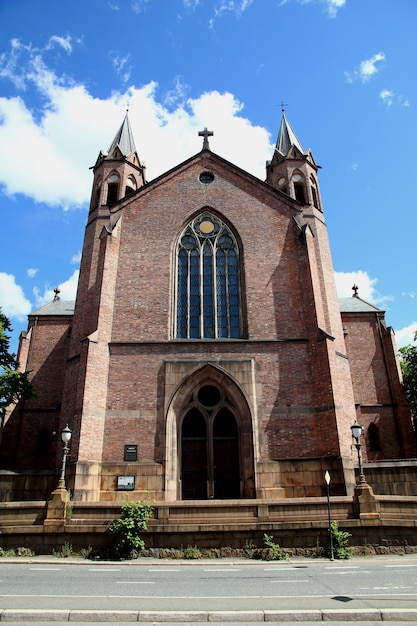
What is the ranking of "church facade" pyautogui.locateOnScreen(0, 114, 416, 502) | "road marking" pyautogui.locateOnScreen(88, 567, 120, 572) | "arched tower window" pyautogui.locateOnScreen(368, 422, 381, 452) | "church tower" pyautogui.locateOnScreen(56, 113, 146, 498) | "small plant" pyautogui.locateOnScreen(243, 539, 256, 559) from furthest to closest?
"arched tower window" pyautogui.locateOnScreen(368, 422, 381, 452)
"church facade" pyautogui.locateOnScreen(0, 114, 416, 502)
"church tower" pyautogui.locateOnScreen(56, 113, 146, 498)
"small plant" pyautogui.locateOnScreen(243, 539, 256, 559)
"road marking" pyautogui.locateOnScreen(88, 567, 120, 572)

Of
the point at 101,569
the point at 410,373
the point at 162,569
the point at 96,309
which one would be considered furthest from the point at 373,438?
the point at 101,569

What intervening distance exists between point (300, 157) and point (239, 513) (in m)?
18.3

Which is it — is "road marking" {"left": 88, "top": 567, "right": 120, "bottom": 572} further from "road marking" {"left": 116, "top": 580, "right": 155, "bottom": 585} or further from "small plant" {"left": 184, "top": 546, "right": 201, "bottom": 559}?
"small plant" {"left": 184, "top": 546, "right": 201, "bottom": 559}

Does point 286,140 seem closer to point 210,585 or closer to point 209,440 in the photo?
point 209,440

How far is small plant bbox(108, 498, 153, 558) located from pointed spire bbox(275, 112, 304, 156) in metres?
19.8

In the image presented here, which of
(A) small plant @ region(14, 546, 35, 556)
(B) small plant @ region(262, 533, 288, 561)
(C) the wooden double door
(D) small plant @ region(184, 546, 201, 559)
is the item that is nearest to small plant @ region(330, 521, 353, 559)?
(B) small plant @ region(262, 533, 288, 561)

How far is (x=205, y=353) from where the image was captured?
17984 mm

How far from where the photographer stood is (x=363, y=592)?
748 centimetres

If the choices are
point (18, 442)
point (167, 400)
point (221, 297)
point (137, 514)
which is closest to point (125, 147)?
point (221, 297)

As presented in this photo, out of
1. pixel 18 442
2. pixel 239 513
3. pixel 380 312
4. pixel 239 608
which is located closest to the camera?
pixel 239 608

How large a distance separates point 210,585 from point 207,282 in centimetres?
1333

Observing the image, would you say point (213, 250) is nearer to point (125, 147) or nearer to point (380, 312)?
point (125, 147)

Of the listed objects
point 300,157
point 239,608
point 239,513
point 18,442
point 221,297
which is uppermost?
point 300,157

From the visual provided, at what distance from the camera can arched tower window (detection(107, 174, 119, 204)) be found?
23.1 meters
